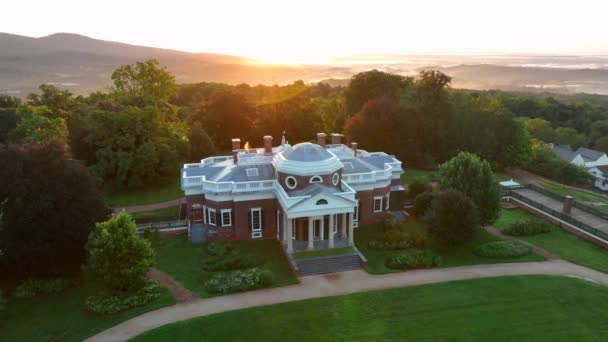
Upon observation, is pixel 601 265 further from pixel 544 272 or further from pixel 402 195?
pixel 402 195

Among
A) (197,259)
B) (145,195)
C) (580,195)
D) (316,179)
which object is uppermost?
(316,179)

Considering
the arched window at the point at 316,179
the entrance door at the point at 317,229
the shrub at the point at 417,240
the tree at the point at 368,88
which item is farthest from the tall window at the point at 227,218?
the tree at the point at 368,88

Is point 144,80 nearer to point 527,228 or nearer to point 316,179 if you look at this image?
point 316,179

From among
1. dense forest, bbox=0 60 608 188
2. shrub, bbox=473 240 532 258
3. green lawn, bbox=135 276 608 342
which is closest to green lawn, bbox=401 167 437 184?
dense forest, bbox=0 60 608 188

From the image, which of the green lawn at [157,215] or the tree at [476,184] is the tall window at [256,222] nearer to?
the green lawn at [157,215]

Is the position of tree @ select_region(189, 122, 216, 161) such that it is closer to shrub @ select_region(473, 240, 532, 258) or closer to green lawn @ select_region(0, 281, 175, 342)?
green lawn @ select_region(0, 281, 175, 342)

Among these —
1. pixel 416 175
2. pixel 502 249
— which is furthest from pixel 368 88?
pixel 502 249

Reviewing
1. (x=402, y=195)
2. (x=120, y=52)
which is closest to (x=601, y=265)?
(x=402, y=195)
